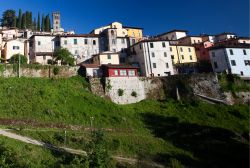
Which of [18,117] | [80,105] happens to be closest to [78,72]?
[80,105]

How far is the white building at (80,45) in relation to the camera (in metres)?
82.7

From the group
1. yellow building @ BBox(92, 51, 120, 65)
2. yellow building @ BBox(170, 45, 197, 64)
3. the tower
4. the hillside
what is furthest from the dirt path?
the tower

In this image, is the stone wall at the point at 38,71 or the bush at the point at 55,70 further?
the bush at the point at 55,70

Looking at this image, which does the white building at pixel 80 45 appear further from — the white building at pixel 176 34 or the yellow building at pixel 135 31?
the white building at pixel 176 34

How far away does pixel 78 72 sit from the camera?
65.8 metres

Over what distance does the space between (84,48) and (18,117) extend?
4213 centimetres

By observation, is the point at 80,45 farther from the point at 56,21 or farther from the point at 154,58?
the point at 56,21

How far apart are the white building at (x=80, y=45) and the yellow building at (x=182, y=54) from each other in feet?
75.0

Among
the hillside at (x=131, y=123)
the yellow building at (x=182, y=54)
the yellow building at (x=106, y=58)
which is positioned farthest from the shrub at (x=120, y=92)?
the yellow building at (x=182, y=54)

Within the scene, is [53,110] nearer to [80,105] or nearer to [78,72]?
[80,105]

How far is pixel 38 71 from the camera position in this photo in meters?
62.8

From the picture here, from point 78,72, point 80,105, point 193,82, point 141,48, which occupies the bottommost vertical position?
point 80,105

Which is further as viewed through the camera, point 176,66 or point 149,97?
point 176,66

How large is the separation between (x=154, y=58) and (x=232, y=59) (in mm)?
20065
